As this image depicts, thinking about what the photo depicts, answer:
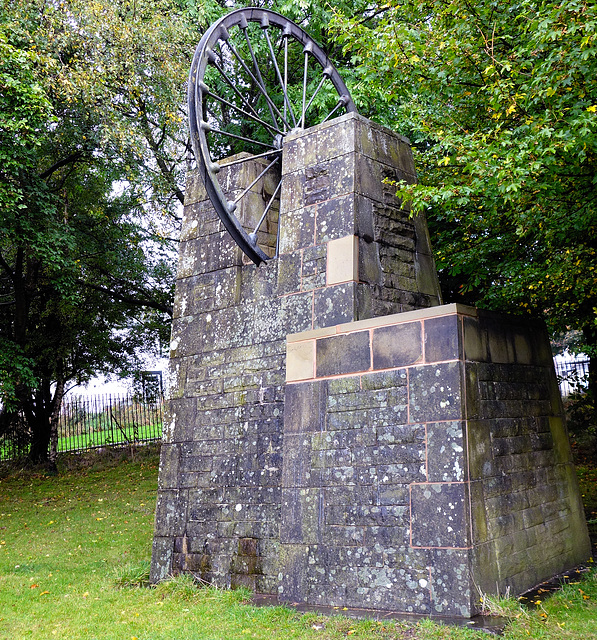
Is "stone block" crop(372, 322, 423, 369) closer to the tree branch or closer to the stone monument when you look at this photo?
the stone monument

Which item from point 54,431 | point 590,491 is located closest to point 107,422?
point 54,431

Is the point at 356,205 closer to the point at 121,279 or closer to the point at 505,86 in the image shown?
the point at 505,86

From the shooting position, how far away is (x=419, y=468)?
190 inches

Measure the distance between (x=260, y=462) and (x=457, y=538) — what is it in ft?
7.12

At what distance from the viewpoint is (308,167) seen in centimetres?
640

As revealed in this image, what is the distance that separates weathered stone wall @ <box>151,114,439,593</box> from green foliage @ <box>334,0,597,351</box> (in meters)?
0.53

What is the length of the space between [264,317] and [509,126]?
316cm

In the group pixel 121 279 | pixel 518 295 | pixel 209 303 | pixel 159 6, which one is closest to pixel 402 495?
pixel 209 303

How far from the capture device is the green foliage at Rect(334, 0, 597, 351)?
202 inches

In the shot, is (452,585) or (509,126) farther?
(509,126)

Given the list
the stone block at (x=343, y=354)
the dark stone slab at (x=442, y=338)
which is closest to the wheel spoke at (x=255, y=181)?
the stone block at (x=343, y=354)

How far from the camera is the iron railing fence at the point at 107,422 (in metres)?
17.4

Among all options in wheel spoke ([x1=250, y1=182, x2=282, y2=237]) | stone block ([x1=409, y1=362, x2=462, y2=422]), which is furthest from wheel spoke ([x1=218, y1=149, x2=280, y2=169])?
stone block ([x1=409, y1=362, x2=462, y2=422])

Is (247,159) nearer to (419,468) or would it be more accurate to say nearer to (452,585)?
(419,468)
